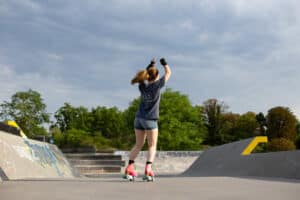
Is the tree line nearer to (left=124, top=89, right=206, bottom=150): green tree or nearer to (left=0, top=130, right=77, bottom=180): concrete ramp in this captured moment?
(left=124, top=89, right=206, bottom=150): green tree

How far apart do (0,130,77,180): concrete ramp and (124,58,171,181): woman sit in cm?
222

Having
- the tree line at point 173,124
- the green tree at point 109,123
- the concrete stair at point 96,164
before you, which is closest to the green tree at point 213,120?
the tree line at point 173,124

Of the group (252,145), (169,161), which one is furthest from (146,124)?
(169,161)

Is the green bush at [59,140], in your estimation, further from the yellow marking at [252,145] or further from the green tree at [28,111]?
the yellow marking at [252,145]

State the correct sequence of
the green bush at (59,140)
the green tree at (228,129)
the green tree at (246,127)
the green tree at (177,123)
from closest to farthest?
the green bush at (59,140)
the green tree at (177,123)
the green tree at (228,129)
the green tree at (246,127)

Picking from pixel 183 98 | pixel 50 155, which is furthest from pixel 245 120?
pixel 50 155

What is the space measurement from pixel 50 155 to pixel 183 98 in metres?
36.9

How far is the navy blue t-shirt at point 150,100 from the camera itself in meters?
5.00

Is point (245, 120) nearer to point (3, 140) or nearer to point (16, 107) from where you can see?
point (16, 107)

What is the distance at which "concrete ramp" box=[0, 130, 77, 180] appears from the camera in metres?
5.71

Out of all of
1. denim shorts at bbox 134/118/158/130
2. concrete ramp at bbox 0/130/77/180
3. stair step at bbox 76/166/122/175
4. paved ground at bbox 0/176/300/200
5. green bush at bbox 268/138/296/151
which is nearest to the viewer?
paved ground at bbox 0/176/300/200

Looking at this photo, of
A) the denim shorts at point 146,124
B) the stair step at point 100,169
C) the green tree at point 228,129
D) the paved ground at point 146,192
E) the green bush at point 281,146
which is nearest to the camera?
the paved ground at point 146,192

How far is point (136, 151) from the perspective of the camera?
5.18 metres

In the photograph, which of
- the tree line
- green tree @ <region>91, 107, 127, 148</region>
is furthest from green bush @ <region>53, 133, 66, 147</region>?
green tree @ <region>91, 107, 127, 148</region>
